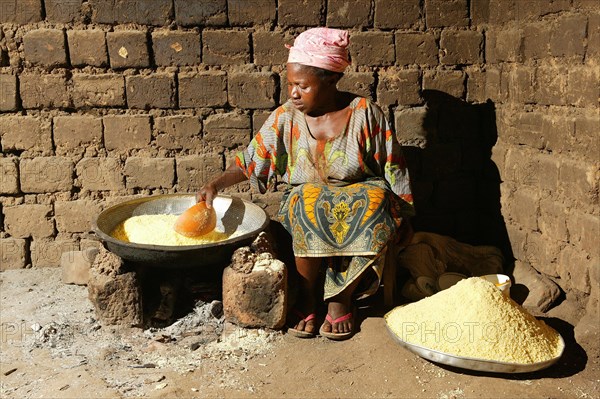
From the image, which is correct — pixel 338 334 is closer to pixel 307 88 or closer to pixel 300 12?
pixel 307 88

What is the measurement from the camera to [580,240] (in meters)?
3.97

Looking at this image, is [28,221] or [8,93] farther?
[28,221]

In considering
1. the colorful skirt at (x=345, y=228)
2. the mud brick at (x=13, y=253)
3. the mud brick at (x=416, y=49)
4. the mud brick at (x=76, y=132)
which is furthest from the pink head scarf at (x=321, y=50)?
the mud brick at (x=13, y=253)

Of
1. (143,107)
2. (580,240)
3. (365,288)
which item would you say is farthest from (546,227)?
(143,107)

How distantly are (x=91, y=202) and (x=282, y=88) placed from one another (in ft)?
5.52

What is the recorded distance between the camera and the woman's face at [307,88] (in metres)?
3.78

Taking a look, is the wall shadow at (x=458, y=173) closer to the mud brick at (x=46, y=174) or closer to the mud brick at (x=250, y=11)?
the mud brick at (x=250, y=11)

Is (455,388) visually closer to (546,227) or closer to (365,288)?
(365,288)

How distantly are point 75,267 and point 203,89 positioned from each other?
1.59 meters

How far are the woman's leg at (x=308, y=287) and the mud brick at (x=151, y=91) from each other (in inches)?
67.1

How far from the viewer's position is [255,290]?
12.4ft

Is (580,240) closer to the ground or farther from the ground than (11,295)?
farther from the ground

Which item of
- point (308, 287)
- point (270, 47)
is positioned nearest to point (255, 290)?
point (308, 287)

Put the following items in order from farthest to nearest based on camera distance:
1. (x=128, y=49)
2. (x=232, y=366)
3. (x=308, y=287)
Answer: (x=128, y=49) → (x=308, y=287) → (x=232, y=366)
